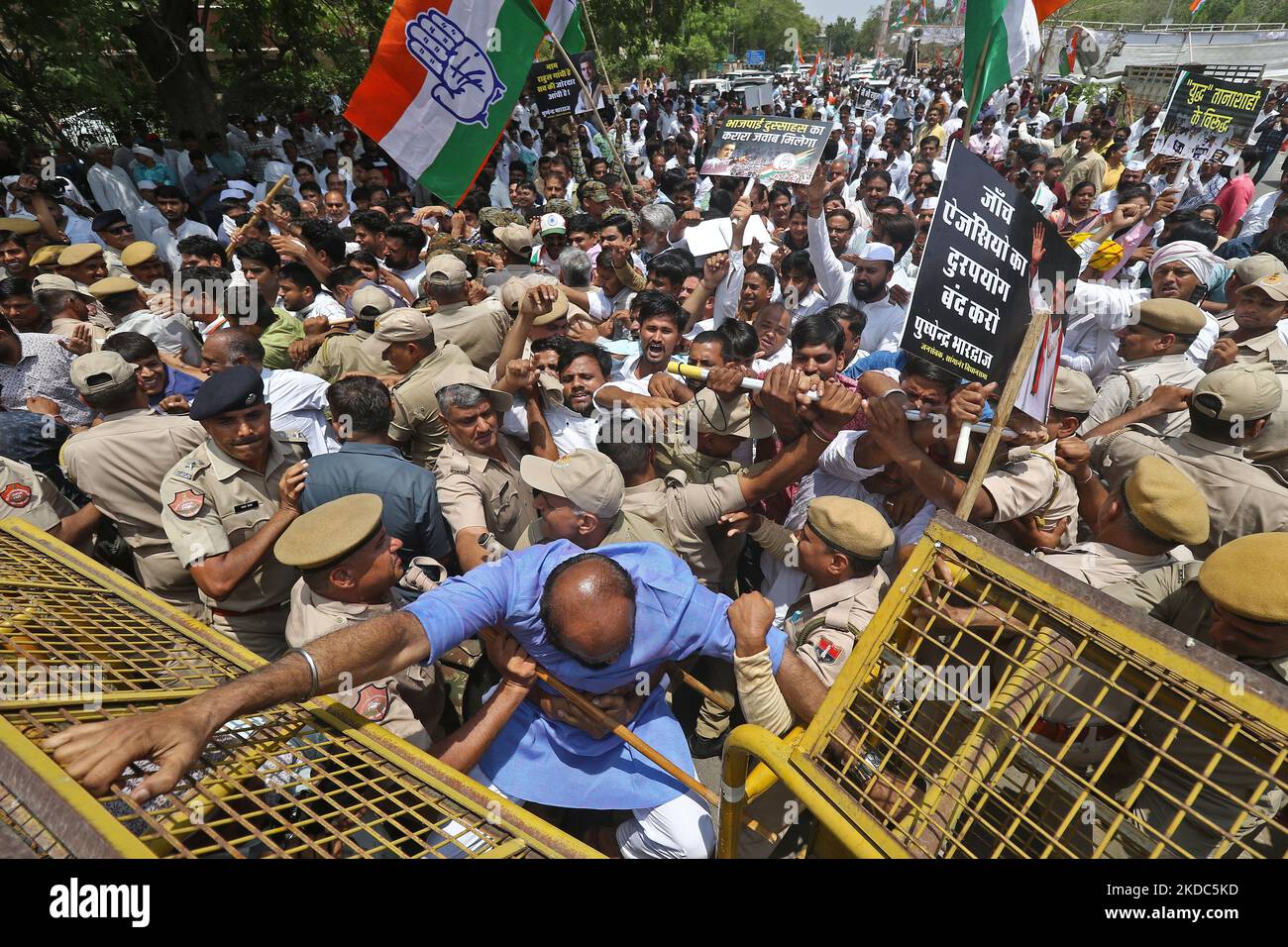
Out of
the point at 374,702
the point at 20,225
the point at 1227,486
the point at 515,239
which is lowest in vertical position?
the point at 374,702

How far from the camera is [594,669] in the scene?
90.0 inches

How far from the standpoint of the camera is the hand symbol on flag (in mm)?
4848

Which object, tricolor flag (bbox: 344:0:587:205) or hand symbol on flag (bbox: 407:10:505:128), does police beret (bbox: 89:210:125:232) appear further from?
hand symbol on flag (bbox: 407:10:505:128)

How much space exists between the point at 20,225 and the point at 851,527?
26.4 ft

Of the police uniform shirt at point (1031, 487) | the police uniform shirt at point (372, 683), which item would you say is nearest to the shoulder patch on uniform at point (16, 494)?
the police uniform shirt at point (372, 683)

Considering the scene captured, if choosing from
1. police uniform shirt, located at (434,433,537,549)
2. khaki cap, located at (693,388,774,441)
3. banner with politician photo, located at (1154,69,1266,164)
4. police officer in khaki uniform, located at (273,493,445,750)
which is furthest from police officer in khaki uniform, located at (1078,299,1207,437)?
banner with politician photo, located at (1154,69,1266,164)

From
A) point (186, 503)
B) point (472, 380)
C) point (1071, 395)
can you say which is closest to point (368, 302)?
point (472, 380)

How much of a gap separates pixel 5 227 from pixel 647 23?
69.4ft

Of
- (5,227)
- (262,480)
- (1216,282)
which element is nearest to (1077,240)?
(1216,282)

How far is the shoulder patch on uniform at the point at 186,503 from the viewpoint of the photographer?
2.77m

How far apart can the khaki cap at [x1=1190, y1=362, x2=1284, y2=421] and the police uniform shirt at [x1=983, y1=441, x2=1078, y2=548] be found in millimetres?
644

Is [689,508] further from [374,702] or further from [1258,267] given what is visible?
[1258,267]
